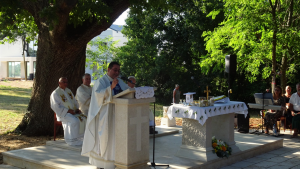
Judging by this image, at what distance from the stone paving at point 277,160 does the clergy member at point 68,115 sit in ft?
10.5

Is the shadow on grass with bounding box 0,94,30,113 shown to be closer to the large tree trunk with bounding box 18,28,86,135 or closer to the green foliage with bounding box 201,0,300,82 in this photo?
the large tree trunk with bounding box 18,28,86,135

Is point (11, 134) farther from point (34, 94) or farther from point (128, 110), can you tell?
point (128, 110)

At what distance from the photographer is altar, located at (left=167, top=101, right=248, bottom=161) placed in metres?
6.40

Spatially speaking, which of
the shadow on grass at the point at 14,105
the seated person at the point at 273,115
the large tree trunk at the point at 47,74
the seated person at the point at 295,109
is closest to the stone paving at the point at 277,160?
the seated person at the point at 295,109

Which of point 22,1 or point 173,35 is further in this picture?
point 173,35

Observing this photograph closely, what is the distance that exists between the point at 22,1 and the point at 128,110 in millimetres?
5285

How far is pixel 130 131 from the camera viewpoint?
5098mm

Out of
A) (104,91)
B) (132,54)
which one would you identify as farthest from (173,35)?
(104,91)

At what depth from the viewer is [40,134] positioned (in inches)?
362

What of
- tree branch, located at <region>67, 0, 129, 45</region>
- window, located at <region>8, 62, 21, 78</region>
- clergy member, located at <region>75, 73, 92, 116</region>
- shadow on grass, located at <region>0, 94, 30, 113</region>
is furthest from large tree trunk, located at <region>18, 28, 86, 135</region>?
window, located at <region>8, 62, 21, 78</region>

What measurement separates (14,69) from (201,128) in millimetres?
44380

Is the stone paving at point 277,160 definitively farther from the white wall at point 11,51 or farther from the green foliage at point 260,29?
the white wall at point 11,51

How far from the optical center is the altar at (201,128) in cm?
640

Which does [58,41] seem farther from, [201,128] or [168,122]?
[201,128]
